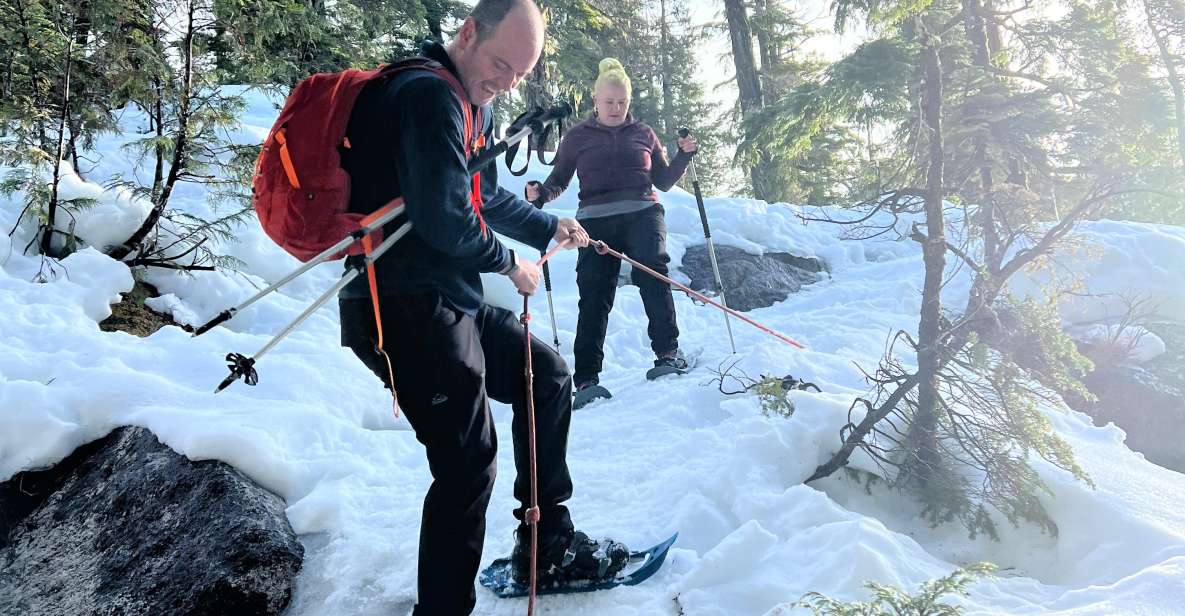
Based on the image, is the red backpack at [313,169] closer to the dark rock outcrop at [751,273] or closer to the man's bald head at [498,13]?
the man's bald head at [498,13]

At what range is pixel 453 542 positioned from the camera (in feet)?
7.54

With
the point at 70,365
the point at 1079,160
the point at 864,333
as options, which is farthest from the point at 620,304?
the point at 70,365

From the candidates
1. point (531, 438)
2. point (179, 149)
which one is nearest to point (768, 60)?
point (179, 149)

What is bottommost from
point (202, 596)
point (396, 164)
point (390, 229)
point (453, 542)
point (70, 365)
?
point (202, 596)

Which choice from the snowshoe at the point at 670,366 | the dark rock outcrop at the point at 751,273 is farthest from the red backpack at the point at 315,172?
the dark rock outcrop at the point at 751,273

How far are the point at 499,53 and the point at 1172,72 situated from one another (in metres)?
5.58

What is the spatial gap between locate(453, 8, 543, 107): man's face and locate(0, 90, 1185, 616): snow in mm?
2014

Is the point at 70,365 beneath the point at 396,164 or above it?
beneath

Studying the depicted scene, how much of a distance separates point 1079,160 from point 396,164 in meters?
4.59

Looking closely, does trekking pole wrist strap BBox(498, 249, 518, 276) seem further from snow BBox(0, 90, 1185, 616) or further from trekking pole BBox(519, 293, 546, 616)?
snow BBox(0, 90, 1185, 616)

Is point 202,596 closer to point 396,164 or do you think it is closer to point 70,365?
point 396,164

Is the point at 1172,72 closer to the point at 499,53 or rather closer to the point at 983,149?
the point at 983,149

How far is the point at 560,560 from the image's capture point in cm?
275

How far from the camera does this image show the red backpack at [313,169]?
2.06 m
